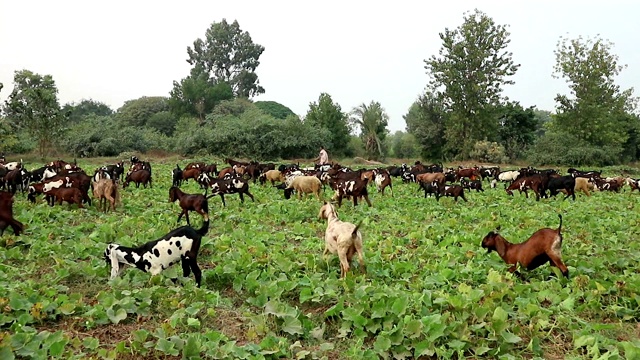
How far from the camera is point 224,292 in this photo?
21.9ft

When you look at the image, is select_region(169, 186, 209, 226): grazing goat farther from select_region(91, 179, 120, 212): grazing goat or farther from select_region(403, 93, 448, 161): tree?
select_region(403, 93, 448, 161): tree

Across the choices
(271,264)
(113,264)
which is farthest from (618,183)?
(113,264)

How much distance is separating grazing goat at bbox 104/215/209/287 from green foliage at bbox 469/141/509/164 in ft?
132

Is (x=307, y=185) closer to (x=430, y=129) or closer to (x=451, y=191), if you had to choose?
(x=451, y=191)

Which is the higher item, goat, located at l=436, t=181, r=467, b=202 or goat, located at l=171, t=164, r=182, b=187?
goat, located at l=171, t=164, r=182, b=187

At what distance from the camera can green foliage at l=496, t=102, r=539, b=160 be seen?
50.2 metres

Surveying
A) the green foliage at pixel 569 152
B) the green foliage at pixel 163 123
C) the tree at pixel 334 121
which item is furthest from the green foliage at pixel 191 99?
the green foliage at pixel 569 152

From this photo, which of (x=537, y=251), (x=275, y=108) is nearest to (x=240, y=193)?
(x=537, y=251)

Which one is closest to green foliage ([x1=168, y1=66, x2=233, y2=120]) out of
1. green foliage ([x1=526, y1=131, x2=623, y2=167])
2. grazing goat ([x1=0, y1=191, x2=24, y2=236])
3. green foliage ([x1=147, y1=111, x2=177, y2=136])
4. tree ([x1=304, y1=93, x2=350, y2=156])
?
green foliage ([x1=147, y1=111, x2=177, y2=136])

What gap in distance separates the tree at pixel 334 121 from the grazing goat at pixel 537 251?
134 ft

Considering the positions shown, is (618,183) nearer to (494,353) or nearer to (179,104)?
(494,353)

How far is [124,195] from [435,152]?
3910 centimetres

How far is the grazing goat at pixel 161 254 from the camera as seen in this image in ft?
21.3

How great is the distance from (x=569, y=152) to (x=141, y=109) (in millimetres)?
49508
